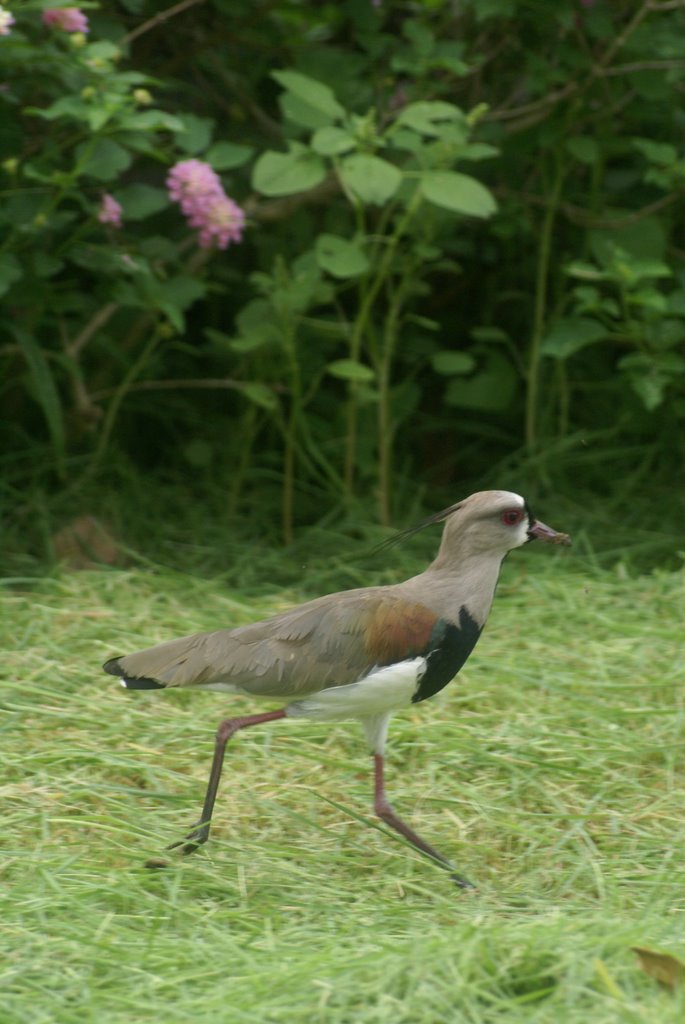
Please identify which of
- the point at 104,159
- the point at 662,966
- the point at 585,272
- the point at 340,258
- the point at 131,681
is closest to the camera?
the point at 662,966

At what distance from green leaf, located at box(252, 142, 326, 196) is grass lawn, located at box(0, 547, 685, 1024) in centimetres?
109

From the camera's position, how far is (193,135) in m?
4.18

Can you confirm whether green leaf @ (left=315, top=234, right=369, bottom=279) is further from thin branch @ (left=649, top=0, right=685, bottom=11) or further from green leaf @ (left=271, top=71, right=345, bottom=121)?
thin branch @ (left=649, top=0, right=685, bottom=11)

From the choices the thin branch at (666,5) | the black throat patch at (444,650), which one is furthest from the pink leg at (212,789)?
the thin branch at (666,5)

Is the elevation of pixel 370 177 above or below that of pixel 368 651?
above

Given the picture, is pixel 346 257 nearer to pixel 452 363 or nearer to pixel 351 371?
pixel 351 371

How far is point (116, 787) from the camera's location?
2928 millimetres

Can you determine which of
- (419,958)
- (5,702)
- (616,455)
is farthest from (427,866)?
(616,455)

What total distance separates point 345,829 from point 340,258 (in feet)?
6.06

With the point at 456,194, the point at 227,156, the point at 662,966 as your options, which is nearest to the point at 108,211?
the point at 227,156

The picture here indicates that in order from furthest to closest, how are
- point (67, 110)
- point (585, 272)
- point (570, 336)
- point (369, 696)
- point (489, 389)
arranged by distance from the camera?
1. point (489, 389)
2. point (570, 336)
3. point (585, 272)
4. point (67, 110)
5. point (369, 696)

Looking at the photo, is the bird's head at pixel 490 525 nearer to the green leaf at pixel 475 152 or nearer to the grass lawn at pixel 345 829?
the grass lawn at pixel 345 829

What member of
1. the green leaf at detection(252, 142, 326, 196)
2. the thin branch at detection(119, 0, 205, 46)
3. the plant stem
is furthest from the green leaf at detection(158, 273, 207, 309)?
the plant stem

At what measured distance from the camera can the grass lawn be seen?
216 cm
